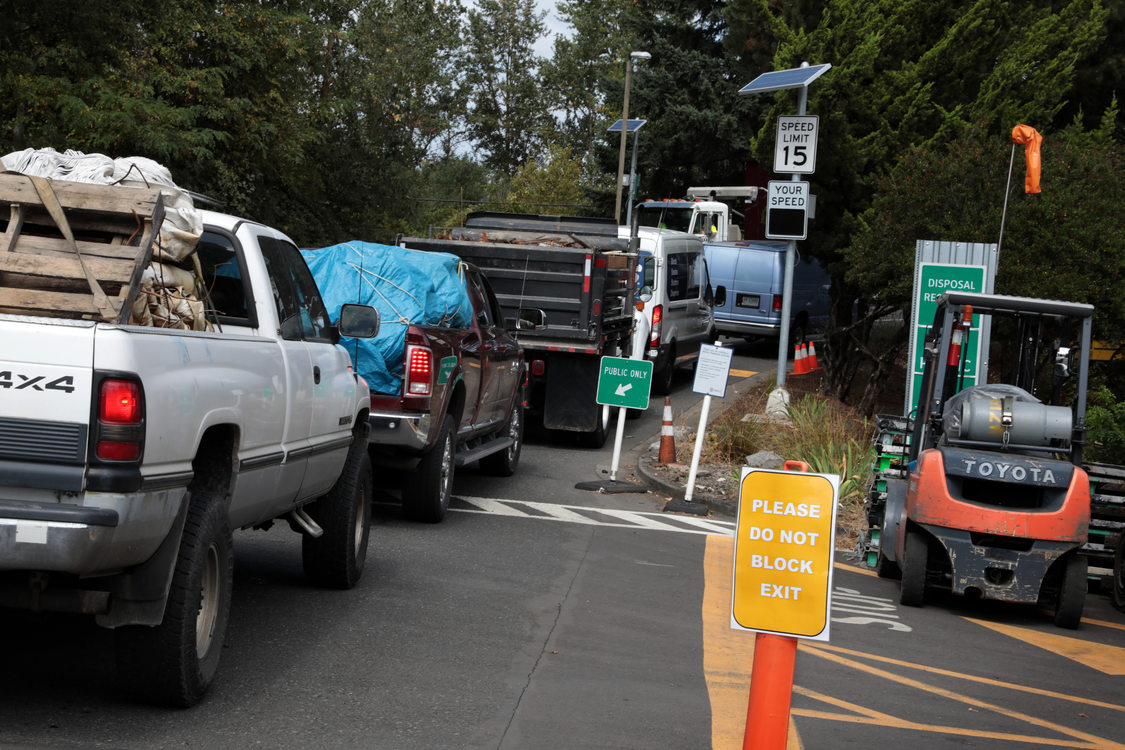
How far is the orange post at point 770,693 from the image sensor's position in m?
4.62

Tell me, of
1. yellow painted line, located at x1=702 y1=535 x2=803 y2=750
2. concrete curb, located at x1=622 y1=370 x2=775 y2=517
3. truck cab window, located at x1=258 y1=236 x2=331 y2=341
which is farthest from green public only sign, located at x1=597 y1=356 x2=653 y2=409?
truck cab window, located at x1=258 y1=236 x2=331 y2=341

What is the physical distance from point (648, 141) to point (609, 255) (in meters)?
27.3

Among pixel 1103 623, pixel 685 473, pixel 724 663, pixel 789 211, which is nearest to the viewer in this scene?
pixel 724 663

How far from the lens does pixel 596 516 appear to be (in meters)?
12.2

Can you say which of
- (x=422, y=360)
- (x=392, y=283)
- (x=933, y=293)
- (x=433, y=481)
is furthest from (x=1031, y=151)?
(x=433, y=481)

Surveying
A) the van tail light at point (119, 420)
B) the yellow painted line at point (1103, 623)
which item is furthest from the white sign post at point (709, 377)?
the van tail light at point (119, 420)

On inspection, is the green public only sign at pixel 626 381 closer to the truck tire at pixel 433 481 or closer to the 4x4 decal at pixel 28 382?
the truck tire at pixel 433 481

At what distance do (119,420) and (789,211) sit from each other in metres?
13.9

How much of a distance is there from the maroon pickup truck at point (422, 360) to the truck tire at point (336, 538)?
52.4 inches

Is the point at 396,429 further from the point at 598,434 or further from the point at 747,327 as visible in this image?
the point at 747,327

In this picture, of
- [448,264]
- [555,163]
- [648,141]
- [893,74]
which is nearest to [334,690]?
[448,264]

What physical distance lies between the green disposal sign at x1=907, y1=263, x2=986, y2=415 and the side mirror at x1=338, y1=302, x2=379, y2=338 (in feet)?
26.5

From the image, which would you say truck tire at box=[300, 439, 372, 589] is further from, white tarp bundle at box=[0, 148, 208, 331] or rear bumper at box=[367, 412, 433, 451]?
white tarp bundle at box=[0, 148, 208, 331]

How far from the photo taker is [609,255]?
16.8 m
